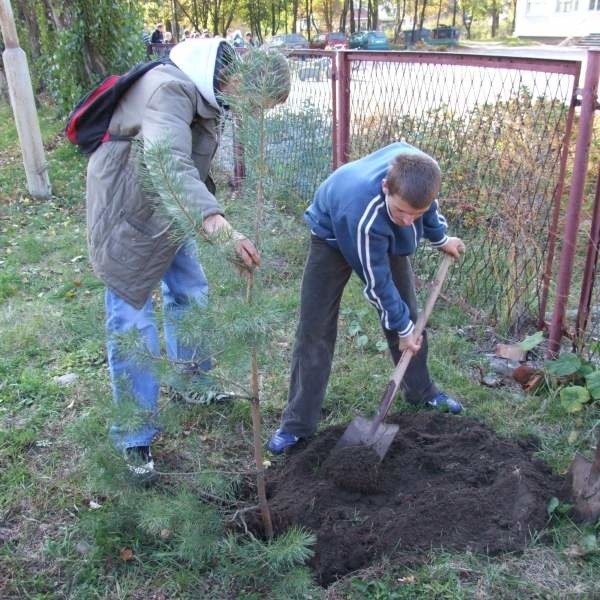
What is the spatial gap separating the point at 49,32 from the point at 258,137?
8.07m

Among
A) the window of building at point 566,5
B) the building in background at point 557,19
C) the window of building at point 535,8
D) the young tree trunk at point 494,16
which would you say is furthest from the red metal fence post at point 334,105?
the young tree trunk at point 494,16

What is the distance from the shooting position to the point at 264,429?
3.10 metres

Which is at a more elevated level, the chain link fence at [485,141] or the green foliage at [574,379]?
the chain link fence at [485,141]

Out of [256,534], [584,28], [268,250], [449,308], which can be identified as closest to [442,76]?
[449,308]

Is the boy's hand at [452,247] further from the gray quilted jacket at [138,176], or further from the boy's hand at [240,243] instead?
the boy's hand at [240,243]

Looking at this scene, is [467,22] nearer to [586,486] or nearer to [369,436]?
[369,436]

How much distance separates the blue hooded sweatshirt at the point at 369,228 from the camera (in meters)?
2.40

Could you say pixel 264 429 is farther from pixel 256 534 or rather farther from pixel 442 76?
pixel 442 76

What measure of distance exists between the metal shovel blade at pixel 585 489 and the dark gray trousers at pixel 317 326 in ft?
3.04

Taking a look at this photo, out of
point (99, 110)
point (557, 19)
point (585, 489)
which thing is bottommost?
point (557, 19)

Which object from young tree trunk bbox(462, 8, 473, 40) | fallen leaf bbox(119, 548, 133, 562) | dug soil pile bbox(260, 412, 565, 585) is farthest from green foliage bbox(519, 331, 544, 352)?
young tree trunk bbox(462, 8, 473, 40)

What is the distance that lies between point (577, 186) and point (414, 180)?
4.00 feet

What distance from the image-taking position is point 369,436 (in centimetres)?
271

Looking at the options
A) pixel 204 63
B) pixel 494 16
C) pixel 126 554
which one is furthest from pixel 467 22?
pixel 126 554
